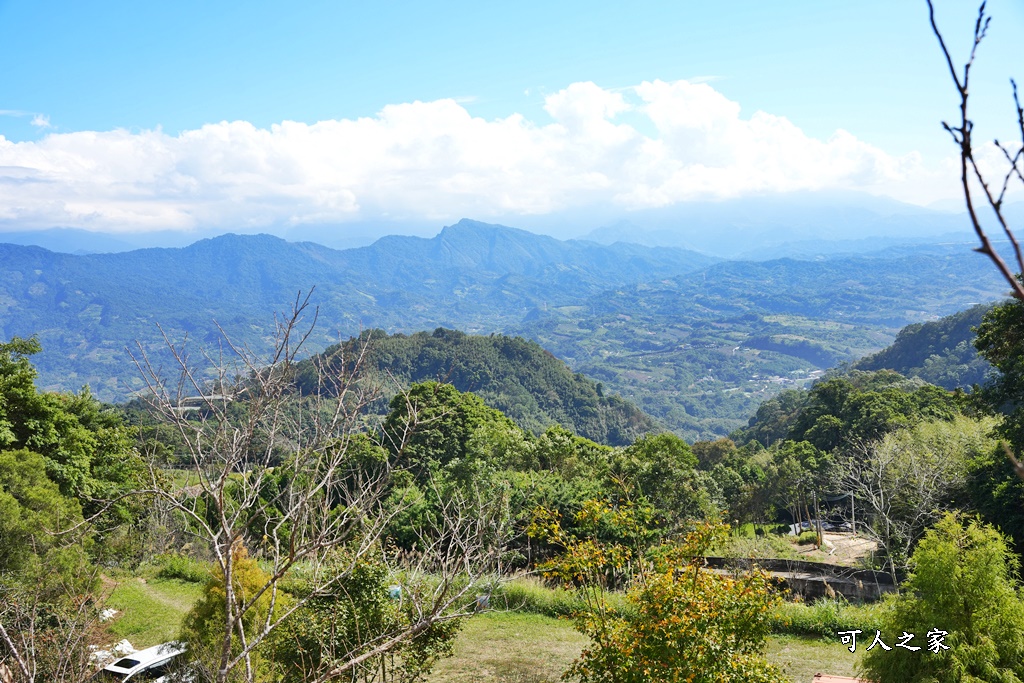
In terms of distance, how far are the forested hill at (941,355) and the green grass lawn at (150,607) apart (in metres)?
74.9

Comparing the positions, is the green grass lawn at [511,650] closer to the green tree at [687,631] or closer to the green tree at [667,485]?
the green tree at [687,631]

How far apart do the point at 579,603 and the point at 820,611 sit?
14.3ft

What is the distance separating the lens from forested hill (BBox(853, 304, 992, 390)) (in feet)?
238

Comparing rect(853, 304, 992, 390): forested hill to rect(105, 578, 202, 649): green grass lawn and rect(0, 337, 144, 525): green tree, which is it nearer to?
rect(105, 578, 202, 649): green grass lawn

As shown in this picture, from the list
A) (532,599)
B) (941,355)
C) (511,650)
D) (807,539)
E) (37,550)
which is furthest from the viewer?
(941,355)

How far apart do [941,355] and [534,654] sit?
280 feet

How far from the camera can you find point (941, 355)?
78.2 meters

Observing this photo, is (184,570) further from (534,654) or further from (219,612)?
(534,654)

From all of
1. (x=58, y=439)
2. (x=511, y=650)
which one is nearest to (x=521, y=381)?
(x=58, y=439)

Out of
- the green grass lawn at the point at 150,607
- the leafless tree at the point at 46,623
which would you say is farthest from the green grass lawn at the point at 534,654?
the green grass lawn at the point at 150,607

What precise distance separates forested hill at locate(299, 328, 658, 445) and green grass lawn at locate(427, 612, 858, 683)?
58.6m

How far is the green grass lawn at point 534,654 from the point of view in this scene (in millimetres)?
9695

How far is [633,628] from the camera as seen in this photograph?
5.82 m

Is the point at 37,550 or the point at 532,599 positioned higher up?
the point at 37,550
